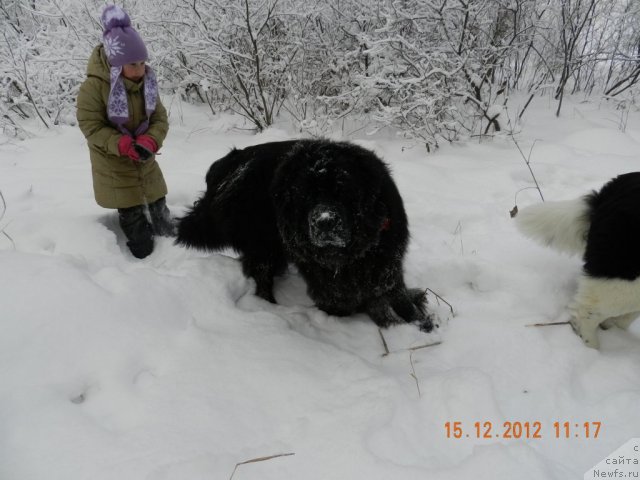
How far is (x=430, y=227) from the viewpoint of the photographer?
3418 millimetres

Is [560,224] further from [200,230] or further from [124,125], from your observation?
[124,125]

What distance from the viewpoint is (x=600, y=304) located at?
199cm

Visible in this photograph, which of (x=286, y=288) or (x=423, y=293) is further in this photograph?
(x=286, y=288)

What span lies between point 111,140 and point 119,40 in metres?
0.68

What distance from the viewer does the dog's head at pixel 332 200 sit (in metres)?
2.02

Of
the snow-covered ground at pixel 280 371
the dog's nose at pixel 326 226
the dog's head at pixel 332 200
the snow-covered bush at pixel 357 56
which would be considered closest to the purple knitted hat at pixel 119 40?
the snow-covered ground at pixel 280 371

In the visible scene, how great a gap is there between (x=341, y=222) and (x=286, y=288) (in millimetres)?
1125

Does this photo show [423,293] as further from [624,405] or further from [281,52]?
[281,52]

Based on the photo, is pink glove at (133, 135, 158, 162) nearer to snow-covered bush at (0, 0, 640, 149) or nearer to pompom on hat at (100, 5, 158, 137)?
pompom on hat at (100, 5, 158, 137)

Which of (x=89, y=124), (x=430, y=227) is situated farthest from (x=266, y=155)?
(x=430, y=227)

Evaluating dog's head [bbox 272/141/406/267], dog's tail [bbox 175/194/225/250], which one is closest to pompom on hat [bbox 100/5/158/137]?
dog's tail [bbox 175/194/225/250]

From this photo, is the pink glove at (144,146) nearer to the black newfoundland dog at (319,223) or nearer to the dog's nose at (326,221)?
the black newfoundland dog at (319,223)

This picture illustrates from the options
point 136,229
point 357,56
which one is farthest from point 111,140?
point 357,56

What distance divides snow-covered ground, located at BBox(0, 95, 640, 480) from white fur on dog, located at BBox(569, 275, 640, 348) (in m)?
0.09
